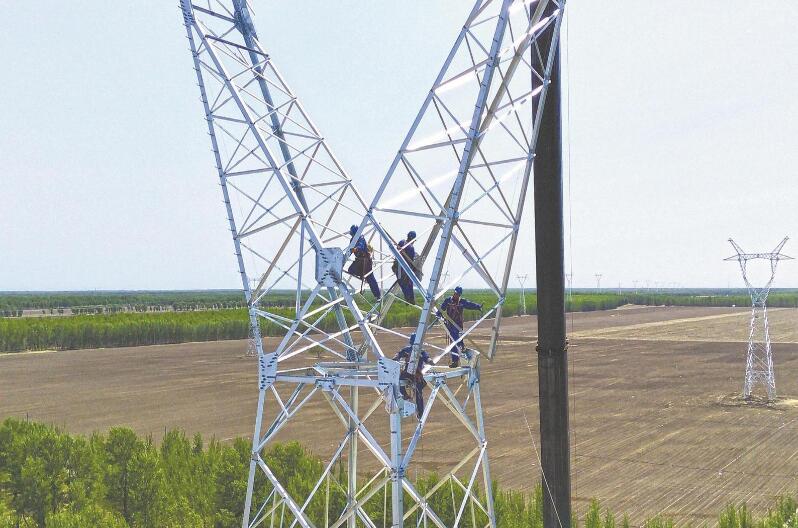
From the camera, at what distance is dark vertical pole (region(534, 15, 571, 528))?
41.4ft

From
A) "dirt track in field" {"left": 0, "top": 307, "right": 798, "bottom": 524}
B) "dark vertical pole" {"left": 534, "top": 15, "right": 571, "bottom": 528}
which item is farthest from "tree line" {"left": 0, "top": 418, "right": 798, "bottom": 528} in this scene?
"dark vertical pole" {"left": 534, "top": 15, "right": 571, "bottom": 528}

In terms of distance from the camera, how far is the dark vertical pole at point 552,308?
12.6m

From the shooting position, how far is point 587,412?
39.8 meters

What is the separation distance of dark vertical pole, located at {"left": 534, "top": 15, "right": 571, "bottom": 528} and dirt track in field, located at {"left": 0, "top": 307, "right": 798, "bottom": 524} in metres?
10.9

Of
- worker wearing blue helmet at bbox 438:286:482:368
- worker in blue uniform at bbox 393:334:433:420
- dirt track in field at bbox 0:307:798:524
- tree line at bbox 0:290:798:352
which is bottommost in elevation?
dirt track in field at bbox 0:307:798:524

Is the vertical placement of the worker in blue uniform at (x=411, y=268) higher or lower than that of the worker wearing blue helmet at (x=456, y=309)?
higher

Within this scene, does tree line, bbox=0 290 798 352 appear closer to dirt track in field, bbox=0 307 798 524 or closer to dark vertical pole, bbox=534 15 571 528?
Result: dirt track in field, bbox=0 307 798 524

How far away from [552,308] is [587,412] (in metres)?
29.0

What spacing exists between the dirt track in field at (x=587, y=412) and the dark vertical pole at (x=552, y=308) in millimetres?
10859

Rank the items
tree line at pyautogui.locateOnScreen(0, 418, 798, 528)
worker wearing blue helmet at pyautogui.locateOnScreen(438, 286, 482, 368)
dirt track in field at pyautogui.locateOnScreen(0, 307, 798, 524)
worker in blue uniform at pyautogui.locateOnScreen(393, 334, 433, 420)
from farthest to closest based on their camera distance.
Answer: dirt track in field at pyautogui.locateOnScreen(0, 307, 798, 524), tree line at pyautogui.locateOnScreen(0, 418, 798, 528), worker wearing blue helmet at pyautogui.locateOnScreen(438, 286, 482, 368), worker in blue uniform at pyautogui.locateOnScreen(393, 334, 433, 420)

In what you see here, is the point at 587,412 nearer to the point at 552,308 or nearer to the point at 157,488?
the point at 157,488

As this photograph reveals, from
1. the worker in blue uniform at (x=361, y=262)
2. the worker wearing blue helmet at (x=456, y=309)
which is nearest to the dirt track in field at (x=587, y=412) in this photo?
the worker wearing blue helmet at (x=456, y=309)

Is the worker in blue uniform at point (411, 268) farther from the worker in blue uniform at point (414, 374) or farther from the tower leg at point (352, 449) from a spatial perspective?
the tower leg at point (352, 449)

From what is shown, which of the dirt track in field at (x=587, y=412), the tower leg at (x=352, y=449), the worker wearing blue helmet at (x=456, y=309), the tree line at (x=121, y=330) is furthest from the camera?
the tree line at (x=121, y=330)
